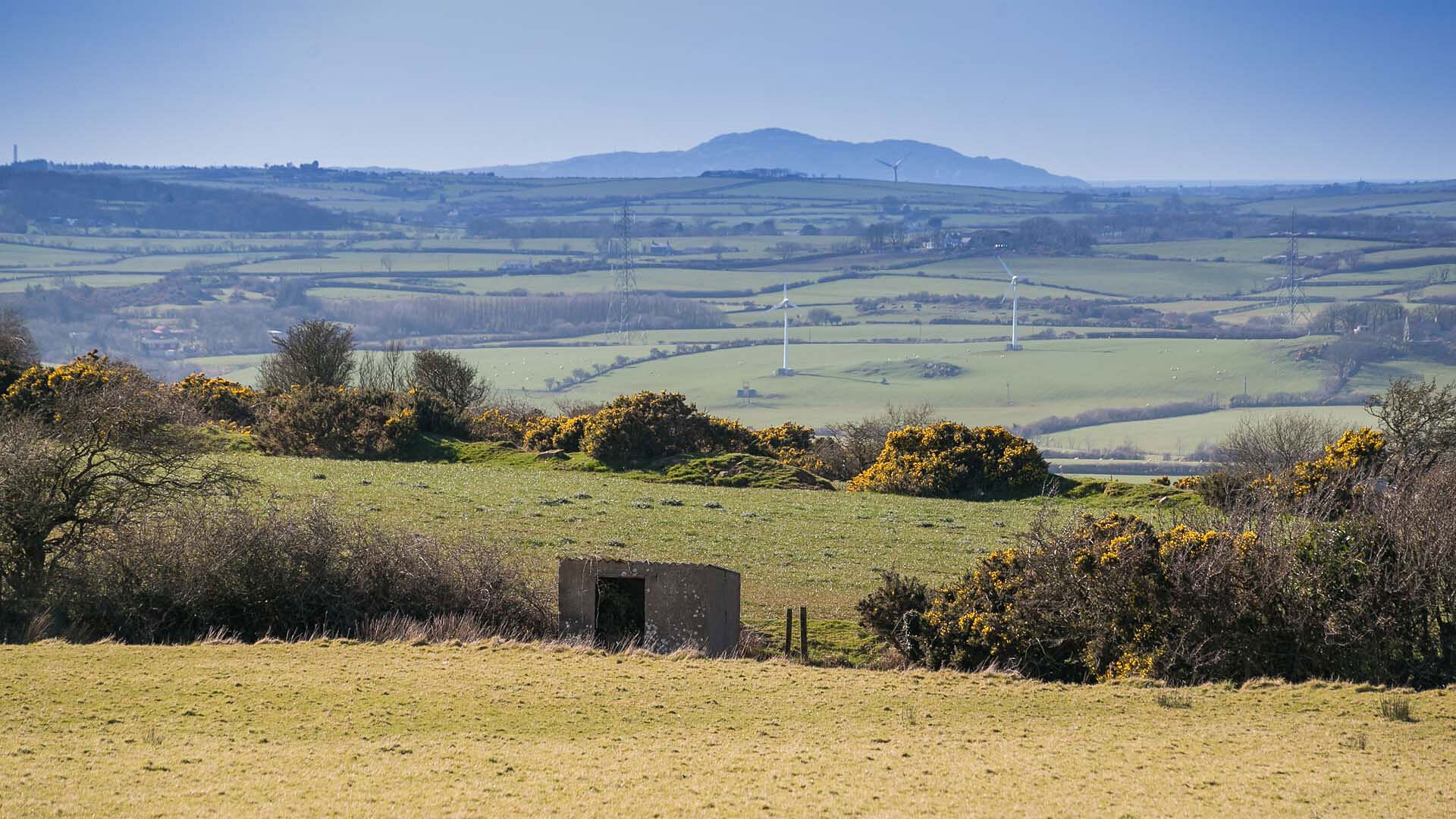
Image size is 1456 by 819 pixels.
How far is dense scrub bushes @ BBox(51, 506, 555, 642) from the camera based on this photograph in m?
21.4

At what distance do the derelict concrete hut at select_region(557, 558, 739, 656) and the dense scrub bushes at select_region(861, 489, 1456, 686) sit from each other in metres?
3.00

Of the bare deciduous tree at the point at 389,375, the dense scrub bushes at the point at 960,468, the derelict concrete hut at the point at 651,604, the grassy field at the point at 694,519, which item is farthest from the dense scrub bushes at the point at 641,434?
the derelict concrete hut at the point at 651,604

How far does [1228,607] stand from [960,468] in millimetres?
22962

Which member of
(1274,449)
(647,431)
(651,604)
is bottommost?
(1274,449)

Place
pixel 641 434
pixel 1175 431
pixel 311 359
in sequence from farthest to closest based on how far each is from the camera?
pixel 1175 431 → pixel 311 359 → pixel 641 434

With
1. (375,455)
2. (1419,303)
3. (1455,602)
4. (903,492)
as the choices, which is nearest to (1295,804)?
(1455,602)

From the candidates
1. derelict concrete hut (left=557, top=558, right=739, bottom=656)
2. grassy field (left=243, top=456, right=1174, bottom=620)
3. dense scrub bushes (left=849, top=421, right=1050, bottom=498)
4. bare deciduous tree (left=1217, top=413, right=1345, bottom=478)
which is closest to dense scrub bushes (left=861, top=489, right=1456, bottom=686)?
derelict concrete hut (left=557, top=558, right=739, bottom=656)

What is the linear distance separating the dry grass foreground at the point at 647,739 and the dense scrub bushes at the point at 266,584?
1.79 metres

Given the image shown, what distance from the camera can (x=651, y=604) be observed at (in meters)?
21.6

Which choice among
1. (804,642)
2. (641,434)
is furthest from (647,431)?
(804,642)

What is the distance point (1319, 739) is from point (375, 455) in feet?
116

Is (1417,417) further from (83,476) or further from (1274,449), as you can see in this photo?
(83,476)

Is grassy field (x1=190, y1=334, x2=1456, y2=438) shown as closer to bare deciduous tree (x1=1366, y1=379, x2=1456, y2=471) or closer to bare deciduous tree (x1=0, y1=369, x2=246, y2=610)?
bare deciduous tree (x1=1366, y1=379, x2=1456, y2=471)

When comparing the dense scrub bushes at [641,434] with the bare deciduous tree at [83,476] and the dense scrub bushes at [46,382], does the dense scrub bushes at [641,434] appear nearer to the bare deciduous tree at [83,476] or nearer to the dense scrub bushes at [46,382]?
the dense scrub bushes at [46,382]
